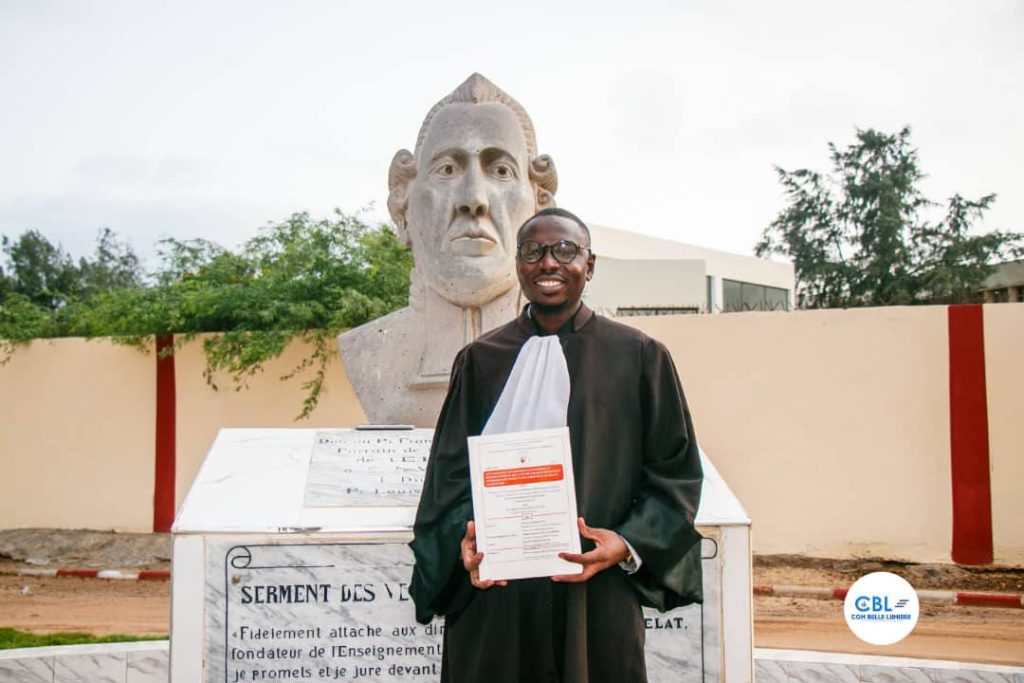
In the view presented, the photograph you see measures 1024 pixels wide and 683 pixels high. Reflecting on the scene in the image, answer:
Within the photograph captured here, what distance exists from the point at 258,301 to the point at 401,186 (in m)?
4.22

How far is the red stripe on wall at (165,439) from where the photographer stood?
877 cm

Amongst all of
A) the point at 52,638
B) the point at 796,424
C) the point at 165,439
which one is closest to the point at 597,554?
the point at 52,638

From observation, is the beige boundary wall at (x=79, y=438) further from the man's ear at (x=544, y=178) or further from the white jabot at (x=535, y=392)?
the white jabot at (x=535, y=392)

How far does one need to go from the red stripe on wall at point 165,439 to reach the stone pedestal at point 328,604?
6.01m

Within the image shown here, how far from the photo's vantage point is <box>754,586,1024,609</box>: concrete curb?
6.83 metres

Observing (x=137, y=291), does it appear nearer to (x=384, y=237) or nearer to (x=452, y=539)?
(x=384, y=237)

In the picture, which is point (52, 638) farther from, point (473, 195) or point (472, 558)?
point (472, 558)

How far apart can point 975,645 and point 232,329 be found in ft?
20.9

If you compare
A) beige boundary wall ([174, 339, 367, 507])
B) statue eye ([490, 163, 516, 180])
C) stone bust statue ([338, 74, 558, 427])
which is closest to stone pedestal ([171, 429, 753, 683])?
stone bust statue ([338, 74, 558, 427])

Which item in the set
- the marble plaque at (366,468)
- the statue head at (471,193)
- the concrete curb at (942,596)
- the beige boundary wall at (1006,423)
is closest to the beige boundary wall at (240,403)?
the concrete curb at (942,596)

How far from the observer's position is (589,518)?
229cm

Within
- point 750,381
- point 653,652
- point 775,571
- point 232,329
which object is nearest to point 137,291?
point 232,329

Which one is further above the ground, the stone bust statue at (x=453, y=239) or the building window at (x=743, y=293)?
the building window at (x=743, y=293)

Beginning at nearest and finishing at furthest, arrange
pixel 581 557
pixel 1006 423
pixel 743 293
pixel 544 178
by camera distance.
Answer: pixel 581 557 < pixel 544 178 < pixel 1006 423 < pixel 743 293
